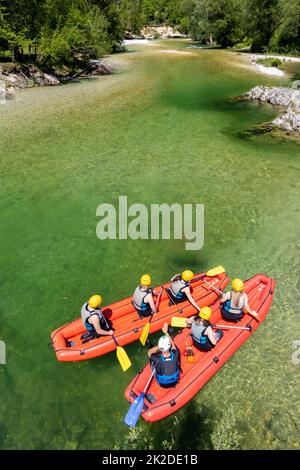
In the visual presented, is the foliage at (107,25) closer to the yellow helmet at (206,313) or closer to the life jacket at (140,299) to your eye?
the life jacket at (140,299)

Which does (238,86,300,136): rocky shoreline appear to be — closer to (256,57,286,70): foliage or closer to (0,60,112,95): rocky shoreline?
(256,57,286,70): foliage

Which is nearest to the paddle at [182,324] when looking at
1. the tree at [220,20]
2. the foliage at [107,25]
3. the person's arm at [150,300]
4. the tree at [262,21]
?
the person's arm at [150,300]

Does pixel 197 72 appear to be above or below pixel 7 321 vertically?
above

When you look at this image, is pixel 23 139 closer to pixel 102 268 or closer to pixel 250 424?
pixel 102 268

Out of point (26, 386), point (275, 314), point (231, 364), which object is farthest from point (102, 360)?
point (275, 314)

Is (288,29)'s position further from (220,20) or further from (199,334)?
(199,334)

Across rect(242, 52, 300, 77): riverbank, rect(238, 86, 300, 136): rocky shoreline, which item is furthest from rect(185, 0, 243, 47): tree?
rect(238, 86, 300, 136): rocky shoreline

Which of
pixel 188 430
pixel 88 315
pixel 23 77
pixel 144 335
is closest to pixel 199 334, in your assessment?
pixel 144 335
